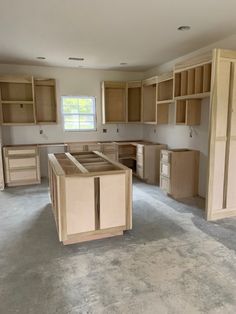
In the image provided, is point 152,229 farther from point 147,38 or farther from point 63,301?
point 147,38

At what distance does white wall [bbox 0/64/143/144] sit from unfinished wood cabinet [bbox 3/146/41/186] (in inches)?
25.9

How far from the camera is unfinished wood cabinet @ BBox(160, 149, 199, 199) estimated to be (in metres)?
4.36

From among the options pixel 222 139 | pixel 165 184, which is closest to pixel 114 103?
pixel 165 184

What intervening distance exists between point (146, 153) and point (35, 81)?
121 inches

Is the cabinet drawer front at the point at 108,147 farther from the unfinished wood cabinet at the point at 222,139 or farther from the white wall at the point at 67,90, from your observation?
the unfinished wood cabinet at the point at 222,139

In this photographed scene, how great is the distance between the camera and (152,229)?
322 centimetres

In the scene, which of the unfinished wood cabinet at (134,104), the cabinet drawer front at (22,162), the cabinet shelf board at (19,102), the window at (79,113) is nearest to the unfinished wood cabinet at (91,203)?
the cabinet drawer front at (22,162)

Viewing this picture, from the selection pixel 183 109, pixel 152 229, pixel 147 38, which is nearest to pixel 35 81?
pixel 147 38

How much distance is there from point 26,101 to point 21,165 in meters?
1.48

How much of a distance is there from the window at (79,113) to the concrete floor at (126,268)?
3.09 meters

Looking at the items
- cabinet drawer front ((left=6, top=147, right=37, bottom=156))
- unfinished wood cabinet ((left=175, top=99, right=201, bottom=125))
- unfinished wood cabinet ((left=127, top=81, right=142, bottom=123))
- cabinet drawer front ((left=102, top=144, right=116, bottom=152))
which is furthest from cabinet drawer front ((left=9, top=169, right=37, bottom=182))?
unfinished wood cabinet ((left=175, top=99, right=201, bottom=125))

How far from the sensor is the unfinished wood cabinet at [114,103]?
616 centimetres

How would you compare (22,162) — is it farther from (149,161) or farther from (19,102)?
(149,161)

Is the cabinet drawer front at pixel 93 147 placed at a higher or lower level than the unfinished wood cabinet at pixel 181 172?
higher
